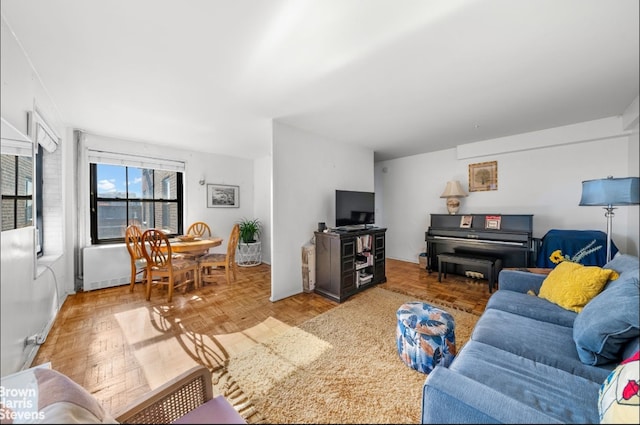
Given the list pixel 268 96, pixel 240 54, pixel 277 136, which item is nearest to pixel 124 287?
pixel 277 136

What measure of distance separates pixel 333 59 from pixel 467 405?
6.68ft

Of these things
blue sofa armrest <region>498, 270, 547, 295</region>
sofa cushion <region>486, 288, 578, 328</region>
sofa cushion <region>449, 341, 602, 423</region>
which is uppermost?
blue sofa armrest <region>498, 270, 547, 295</region>

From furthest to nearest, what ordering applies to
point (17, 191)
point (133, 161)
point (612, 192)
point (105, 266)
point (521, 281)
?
point (133, 161) → point (105, 266) → point (521, 281) → point (17, 191) → point (612, 192)

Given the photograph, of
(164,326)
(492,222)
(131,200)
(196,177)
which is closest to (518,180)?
(492,222)

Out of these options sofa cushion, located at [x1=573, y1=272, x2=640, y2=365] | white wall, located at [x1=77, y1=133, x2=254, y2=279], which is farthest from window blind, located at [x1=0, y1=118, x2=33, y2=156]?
sofa cushion, located at [x1=573, y1=272, x2=640, y2=365]

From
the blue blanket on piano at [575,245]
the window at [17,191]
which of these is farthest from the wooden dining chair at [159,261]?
the blue blanket on piano at [575,245]

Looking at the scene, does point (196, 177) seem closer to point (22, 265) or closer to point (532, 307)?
point (22, 265)

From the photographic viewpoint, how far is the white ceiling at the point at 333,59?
128 cm

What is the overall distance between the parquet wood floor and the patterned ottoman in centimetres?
111

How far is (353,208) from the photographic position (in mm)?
3523

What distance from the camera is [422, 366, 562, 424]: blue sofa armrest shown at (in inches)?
29.9

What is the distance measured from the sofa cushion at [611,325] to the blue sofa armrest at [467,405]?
0.60 m

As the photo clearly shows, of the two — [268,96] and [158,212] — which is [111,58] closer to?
[268,96]

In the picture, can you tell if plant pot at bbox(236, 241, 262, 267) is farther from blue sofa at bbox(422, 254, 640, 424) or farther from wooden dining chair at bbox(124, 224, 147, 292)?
blue sofa at bbox(422, 254, 640, 424)
